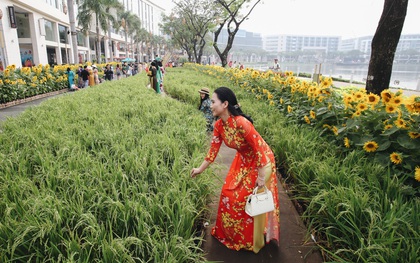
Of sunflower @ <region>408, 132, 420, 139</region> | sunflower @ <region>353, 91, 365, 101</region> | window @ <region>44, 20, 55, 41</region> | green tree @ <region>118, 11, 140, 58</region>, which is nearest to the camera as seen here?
sunflower @ <region>408, 132, 420, 139</region>

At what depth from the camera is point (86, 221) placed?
7.06ft

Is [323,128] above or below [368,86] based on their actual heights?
below

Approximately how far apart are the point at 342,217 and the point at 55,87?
1452cm

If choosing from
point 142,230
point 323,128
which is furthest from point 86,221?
point 323,128

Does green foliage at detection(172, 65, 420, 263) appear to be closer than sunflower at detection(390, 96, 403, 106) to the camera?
Yes

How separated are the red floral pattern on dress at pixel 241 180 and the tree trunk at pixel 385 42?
135 inches

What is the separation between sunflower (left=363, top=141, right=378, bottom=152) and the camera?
110 inches

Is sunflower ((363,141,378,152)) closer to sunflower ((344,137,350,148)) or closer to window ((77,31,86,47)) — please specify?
sunflower ((344,137,350,148))

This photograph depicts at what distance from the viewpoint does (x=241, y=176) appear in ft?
7.54

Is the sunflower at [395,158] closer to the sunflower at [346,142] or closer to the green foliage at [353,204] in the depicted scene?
the green foliage at [353,204]

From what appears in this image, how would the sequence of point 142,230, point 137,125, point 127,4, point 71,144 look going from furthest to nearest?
point 127,4 < point 137,125 < point 71,144 < point 142,230

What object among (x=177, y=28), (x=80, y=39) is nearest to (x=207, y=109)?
(x=177, y=28)

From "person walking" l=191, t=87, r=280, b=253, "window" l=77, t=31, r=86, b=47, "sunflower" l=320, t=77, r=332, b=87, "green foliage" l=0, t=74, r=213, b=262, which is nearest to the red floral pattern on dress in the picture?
"person walking" l=191, t=87, r=280, b=253

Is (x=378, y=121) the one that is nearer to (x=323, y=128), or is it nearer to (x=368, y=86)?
(x=323, y=128)
